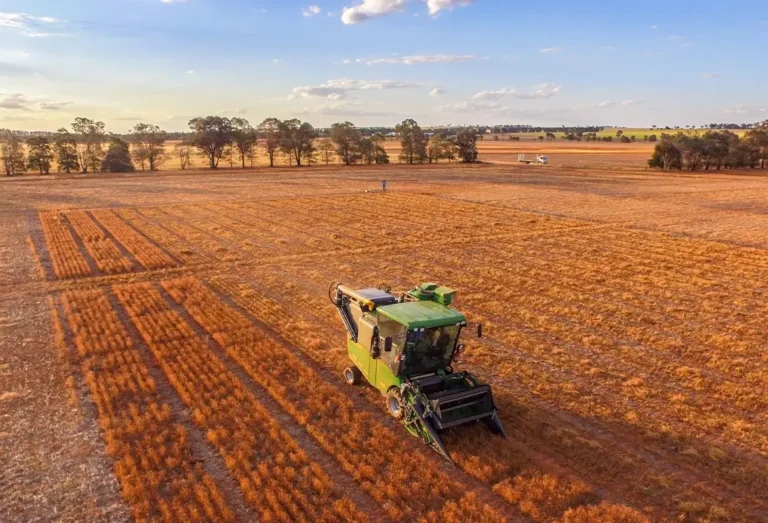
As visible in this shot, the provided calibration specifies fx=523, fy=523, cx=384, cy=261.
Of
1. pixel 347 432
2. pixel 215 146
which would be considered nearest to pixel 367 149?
pixel 215 146

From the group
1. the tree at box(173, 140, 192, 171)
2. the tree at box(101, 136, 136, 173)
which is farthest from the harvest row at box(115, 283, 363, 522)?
the tree at box(173, 140, 192, 171)

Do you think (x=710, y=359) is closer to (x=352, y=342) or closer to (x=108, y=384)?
(x=352, y=342)

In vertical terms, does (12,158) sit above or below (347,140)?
below

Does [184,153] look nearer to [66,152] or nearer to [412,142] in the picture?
[66,152]

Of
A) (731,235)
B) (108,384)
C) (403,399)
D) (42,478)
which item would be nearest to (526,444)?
(403,399)

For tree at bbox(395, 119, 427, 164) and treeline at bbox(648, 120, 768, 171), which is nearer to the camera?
treeline at bbox(648, 120, 768, 171)

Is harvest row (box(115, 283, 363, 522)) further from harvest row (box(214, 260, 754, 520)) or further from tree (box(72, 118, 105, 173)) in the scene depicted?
tree (box(72, 118, 105, 173))
